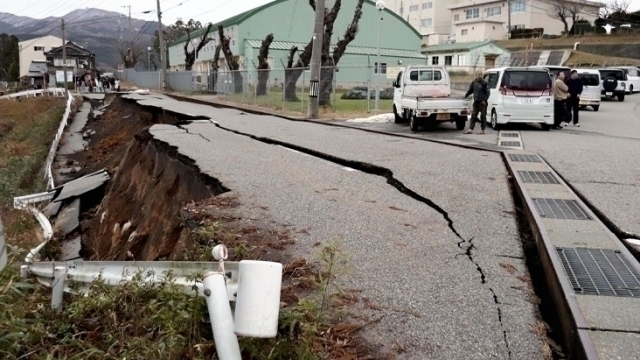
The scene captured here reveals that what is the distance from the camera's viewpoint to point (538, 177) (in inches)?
354

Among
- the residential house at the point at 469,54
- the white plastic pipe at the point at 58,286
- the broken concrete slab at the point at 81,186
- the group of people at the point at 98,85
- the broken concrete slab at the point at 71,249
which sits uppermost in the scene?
the residential house at the point at 469,54

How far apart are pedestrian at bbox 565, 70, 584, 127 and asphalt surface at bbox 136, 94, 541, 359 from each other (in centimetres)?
765

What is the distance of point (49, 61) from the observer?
87.1 m

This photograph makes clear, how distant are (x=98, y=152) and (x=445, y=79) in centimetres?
1293

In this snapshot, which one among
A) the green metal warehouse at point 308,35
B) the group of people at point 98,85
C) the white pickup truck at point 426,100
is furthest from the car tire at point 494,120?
the group of people at point 98,85

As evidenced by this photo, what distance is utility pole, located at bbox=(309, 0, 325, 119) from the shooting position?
2128cm

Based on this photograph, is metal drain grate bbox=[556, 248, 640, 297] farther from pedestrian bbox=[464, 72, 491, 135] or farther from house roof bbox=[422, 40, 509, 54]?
house roof bbox=[422, 40, 509, 54]

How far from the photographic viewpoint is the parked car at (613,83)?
30.8m

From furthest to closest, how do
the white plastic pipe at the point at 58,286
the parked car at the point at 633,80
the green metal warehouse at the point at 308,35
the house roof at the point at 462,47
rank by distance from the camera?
the green metal warehouse at the point at 308,35
the house roof at the point at 462,47
the parked car at the point at 633,80
the white plastic pipe at the point at 58,286

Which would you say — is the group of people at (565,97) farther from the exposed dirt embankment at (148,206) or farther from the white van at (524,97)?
the exposed dirt embankment at (148,206)

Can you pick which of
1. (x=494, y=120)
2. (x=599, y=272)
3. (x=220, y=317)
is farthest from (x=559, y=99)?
(x=220, y=317)

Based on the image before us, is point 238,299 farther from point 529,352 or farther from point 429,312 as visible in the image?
point 529,352

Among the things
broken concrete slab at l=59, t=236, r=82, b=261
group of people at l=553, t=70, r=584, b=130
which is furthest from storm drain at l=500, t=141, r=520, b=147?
broken concrete slab at l=59, t=236, r=82, b=261

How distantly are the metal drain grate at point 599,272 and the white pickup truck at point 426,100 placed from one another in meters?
11.5
